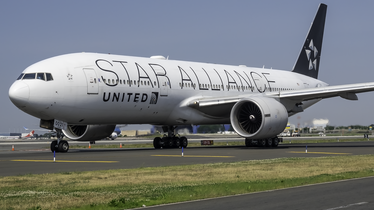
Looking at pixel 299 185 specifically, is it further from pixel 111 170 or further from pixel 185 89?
pixel 185 89

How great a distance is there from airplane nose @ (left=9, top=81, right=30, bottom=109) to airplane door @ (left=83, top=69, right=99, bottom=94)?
312cm

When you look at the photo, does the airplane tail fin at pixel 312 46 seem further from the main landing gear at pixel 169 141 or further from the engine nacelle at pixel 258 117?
the main landing gear at pixel 169 141

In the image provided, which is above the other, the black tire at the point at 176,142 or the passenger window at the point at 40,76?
the passenger window at the point at 40,76

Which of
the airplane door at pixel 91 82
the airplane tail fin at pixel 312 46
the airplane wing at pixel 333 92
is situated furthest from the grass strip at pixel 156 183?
the airplane tail fin at pixel 312 46

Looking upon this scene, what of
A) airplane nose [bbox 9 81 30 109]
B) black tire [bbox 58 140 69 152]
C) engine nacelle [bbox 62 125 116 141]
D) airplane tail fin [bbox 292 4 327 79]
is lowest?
black tire [bbox 58 140 69 152]

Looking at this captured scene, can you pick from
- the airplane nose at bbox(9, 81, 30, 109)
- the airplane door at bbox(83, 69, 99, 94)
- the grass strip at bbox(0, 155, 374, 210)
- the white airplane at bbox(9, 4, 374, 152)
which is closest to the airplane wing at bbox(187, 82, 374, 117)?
the white airplane at bbox(9, 4, 374, 152)

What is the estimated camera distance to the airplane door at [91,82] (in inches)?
1016

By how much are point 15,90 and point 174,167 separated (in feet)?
36.7

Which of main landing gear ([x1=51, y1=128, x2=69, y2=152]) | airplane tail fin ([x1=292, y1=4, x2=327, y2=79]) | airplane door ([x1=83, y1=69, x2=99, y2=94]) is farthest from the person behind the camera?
airplane tail fin ([x1=292, y1=4, x2=327, y2=79])

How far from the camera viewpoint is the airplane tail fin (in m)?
42.9

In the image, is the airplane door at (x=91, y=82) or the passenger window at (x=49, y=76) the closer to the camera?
the passenger window at (x=49, y=76)

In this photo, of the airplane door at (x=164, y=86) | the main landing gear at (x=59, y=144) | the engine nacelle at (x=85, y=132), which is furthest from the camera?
the engine nacelle at (x=85, y=132)

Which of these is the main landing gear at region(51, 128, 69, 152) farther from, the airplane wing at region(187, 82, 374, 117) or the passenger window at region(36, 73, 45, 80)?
the airplane wing at region(187, 82, 374, 117)

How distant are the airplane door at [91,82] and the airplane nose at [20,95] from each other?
3118 mm
